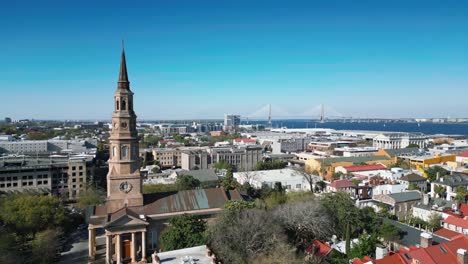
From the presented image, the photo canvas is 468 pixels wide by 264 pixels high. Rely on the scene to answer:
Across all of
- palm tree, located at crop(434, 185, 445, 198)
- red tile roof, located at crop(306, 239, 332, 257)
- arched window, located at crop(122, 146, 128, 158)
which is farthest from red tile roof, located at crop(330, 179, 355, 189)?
A: arched window, located at crop(122, 146, 128, 158)

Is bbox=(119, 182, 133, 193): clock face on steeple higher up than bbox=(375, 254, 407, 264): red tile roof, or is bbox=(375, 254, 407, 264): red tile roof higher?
bbox=(119, 182, 133, 193): clock face on steeple

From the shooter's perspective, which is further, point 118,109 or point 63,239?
point 63,239

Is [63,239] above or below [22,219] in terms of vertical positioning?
below

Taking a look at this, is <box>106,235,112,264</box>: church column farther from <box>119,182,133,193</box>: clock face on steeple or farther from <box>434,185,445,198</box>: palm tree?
<box>434,185,445,198</box>: palm tree

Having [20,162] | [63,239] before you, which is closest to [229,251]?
[63,239]

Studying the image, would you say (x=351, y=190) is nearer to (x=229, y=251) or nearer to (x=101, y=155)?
(x=229, y=251)

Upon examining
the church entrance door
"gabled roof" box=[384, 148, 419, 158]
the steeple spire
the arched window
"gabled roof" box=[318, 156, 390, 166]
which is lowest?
the church entrance door
